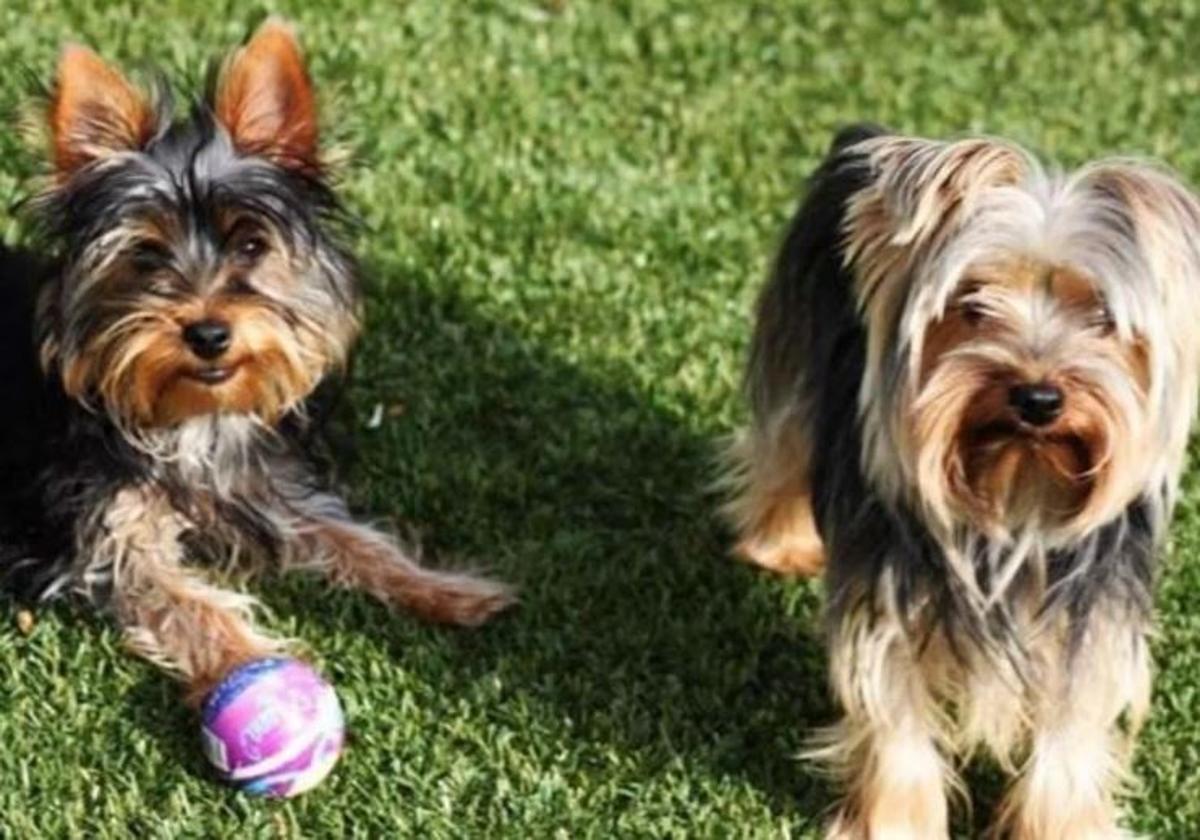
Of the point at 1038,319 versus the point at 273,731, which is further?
the point at 273,731

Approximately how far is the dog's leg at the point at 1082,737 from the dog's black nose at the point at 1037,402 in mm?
603

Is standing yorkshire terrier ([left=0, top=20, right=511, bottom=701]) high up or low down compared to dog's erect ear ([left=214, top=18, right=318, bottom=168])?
down

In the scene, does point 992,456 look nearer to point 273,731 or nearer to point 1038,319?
A: point 1038,319

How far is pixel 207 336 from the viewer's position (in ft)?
17.8

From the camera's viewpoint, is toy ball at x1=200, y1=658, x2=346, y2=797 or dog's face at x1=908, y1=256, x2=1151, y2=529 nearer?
dog's face at x1=908, y1=256, x2=1151, y2=529

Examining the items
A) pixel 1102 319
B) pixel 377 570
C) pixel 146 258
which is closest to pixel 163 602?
pixel 377 570

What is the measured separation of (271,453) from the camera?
6.01 meters

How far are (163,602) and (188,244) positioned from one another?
965 millimetres

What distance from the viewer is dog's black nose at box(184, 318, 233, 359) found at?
542 cm

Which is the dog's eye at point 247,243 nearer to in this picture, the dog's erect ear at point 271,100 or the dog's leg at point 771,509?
the dog's erect ear at point 271,100

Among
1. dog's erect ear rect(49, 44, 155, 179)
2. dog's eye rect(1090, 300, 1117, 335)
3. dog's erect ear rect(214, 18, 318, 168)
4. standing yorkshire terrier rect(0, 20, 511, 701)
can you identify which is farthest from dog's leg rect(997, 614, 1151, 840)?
dog's erect ear rect(49, 44, 155, 179)

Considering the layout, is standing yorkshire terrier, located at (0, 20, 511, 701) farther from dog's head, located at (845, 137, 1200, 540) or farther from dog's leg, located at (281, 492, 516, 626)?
dog's head, located at (845, 137, 1200, 540)

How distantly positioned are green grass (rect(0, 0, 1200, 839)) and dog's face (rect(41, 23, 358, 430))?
55 centimetres

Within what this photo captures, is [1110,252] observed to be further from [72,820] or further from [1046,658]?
[72,820]
